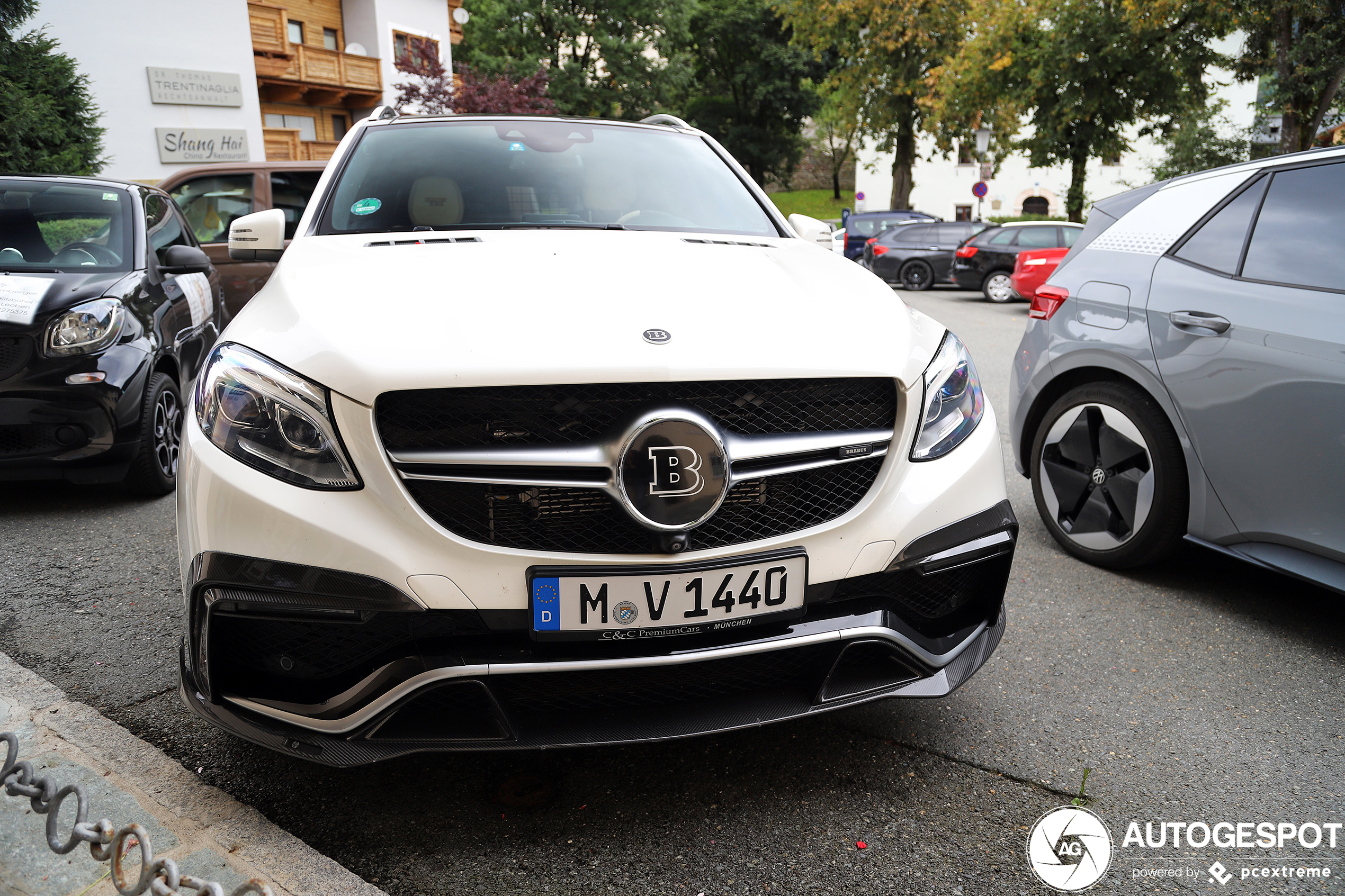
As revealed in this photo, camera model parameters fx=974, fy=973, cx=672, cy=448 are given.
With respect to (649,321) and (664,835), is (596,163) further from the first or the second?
(664,835)

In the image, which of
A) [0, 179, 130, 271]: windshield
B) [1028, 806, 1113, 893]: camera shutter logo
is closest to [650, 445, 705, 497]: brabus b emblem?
[1028, 806, 1113, 893]: camera shutter logo

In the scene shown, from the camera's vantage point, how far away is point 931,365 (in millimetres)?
2240

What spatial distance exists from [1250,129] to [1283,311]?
26.2m

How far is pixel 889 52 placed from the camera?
31844 mm

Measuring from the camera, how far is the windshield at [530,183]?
10.1ft

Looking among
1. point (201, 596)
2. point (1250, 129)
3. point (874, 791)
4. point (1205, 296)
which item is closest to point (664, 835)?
point (874, 791)

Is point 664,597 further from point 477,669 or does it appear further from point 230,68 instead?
point 230,68

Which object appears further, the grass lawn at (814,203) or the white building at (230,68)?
the grass lawn at (814,203)

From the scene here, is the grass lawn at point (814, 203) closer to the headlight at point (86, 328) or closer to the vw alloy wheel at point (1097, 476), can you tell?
the headlight at point (86, 328)

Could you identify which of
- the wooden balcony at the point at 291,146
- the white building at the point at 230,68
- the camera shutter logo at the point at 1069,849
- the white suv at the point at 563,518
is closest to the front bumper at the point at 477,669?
the white suv at the point at 563,518

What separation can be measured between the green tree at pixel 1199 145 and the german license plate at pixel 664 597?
91.8 ft

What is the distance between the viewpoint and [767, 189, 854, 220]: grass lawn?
51.9 meters

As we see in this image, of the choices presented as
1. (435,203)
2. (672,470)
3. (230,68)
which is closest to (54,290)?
(435,203)

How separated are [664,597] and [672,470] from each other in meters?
0.25
